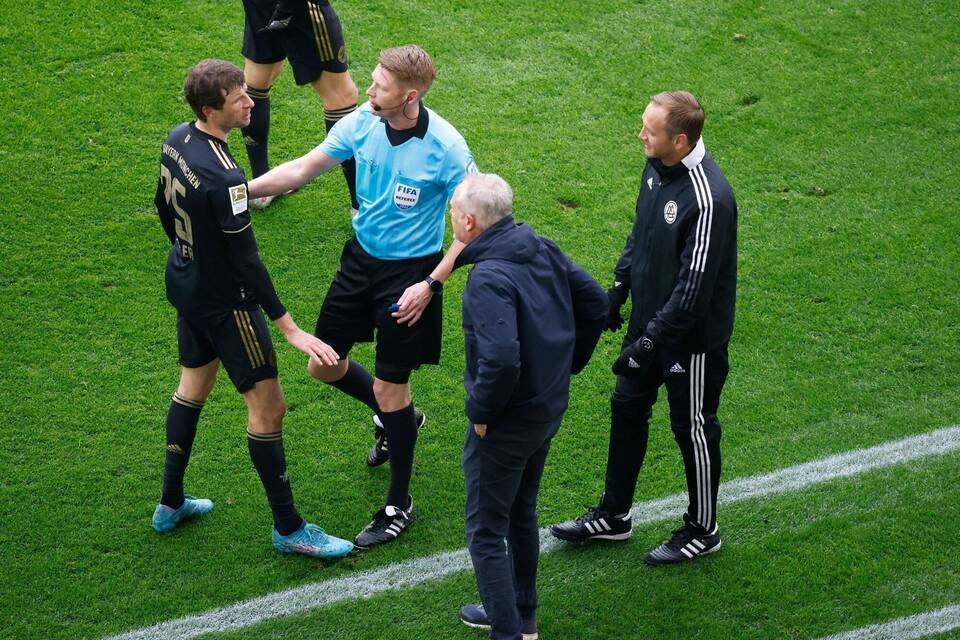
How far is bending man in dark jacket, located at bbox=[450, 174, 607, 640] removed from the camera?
3.76 meters

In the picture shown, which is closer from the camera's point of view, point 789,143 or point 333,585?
point 333,585

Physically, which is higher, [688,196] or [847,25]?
[847,25]

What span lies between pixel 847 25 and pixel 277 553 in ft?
19.7

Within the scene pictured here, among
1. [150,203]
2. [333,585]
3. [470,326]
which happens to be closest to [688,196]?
[470,326]

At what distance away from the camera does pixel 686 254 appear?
4.23 meters

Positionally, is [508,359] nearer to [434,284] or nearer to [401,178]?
[434,284]

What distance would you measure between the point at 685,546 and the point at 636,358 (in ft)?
2.97

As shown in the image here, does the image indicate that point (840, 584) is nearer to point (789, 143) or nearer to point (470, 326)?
point (470, 326)

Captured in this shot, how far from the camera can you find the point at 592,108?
7488 millimetres

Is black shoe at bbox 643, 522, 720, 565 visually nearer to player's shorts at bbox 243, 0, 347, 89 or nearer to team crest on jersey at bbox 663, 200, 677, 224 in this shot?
team crest on jersey at bbox 663, 200, 677, 224

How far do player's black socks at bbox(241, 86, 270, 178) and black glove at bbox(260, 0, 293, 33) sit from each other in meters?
0.42

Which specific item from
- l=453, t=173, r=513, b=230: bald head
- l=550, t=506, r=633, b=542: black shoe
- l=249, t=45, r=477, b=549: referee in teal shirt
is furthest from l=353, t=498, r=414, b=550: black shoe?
→ l=453, t=173, r=513, b=230: bald head

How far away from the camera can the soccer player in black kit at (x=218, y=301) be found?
13.7 ft

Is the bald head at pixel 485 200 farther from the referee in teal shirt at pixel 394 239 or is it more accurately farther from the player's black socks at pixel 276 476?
the player's black socks at pixel 276 476
